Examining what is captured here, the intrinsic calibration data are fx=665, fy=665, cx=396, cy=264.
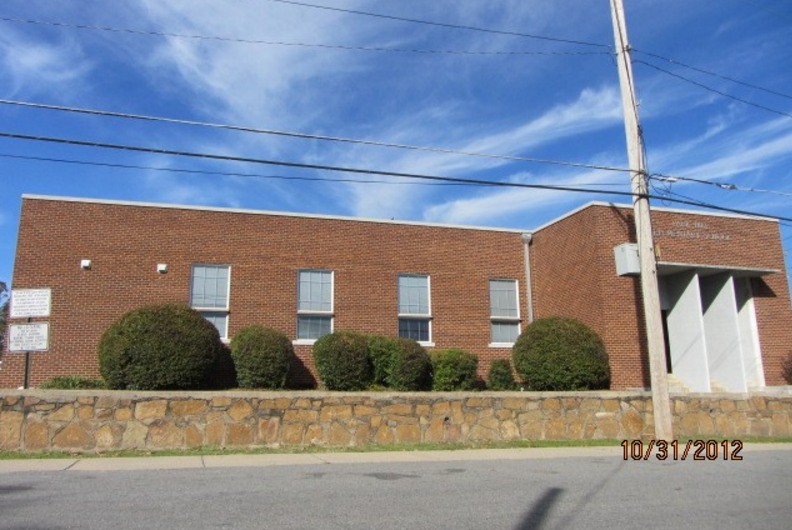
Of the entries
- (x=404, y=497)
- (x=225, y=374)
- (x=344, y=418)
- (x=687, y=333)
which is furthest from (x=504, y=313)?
(x=404, y=497)

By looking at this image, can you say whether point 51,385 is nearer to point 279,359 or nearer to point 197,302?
point 197,302

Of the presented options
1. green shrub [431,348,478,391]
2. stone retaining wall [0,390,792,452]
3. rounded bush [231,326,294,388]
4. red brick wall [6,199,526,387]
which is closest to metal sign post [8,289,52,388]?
stone retaining wall [0,390,792,452]

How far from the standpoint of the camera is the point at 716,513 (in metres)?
6.91

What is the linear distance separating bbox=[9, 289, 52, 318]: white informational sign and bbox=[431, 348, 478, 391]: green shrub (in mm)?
9604

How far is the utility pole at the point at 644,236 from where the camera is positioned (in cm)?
1303

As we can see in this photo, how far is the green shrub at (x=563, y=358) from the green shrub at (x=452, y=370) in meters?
1.67

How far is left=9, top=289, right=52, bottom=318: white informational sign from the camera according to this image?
12094 mm

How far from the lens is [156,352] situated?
13.8m

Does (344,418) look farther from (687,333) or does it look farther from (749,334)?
(749,334)

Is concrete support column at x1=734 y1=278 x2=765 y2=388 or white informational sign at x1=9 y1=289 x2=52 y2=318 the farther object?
concrete support column at x1=734 y1=278 x2=765 y2=388

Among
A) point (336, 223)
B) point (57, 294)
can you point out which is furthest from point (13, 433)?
point (336, 223)

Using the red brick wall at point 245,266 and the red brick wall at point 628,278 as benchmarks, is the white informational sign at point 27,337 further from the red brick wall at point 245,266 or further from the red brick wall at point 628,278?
the red brick wall at point 628,278
